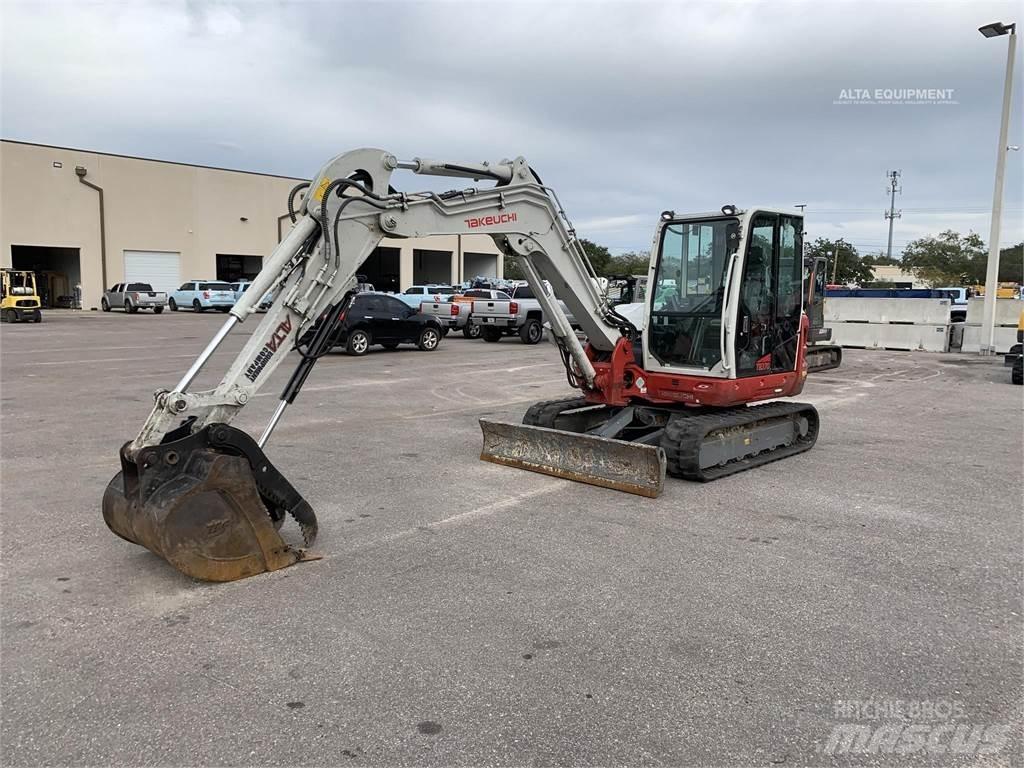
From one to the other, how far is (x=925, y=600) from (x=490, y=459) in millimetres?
4618

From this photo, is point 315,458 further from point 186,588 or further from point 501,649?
point 501,649

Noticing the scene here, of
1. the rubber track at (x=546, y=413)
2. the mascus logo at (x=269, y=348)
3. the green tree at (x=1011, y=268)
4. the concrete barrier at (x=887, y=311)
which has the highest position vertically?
the green tree at (x=1011, y=268)

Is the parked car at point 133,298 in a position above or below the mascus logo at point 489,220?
below

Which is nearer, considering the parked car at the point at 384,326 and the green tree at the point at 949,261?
the parked car at the point at 384,326

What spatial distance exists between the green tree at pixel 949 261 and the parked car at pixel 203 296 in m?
60.5

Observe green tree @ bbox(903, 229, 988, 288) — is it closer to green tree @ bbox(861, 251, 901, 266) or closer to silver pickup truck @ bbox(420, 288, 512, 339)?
green tree @ bbox(861, 251, 901, 266)

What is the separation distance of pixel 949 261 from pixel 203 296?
66793 millimetres

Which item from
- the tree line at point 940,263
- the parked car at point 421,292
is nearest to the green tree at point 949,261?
the tree line at point 940,263

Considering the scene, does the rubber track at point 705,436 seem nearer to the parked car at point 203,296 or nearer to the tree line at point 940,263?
the parked car at point 203,296

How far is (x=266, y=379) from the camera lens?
537 centimetres

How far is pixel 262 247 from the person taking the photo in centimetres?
5431

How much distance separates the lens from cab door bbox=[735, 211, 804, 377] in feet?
27.1

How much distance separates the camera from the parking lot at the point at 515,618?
10.9 ft

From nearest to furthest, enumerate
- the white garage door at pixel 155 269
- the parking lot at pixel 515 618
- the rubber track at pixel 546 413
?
1. the parking lot at pixel 515 618
2. the rubber track at pixel 546 413
3. the white garage door at pixel 155 269
